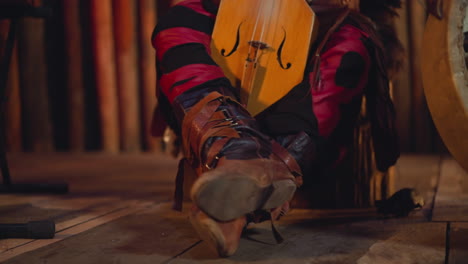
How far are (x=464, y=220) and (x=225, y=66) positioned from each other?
27.3 inches

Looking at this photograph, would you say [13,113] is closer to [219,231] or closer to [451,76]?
[219,231]

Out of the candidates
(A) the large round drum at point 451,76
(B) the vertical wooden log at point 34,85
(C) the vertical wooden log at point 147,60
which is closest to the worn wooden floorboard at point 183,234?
(A) the large round drum at point 451,76

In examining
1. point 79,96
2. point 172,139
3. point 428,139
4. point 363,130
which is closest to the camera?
point 363,130

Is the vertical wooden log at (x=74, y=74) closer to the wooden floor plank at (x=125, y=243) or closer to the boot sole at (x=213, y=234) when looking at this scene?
the wooden floor plank at (x=125, y=243)

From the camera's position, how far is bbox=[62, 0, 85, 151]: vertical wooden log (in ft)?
10.7

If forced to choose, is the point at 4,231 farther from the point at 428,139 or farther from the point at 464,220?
the point at 428,139

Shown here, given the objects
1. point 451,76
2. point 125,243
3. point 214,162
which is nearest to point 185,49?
point 214,162

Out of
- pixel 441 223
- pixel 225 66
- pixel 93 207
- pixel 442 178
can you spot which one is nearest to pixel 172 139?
pixel 93 207

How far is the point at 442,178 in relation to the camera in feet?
7.07

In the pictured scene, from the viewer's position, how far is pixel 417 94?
3.04m

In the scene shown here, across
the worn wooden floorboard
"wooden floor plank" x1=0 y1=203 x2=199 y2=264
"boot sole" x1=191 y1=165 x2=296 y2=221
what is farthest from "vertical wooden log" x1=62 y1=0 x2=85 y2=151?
"boot sole" x1=191 y1=165 x2=296 y2=221

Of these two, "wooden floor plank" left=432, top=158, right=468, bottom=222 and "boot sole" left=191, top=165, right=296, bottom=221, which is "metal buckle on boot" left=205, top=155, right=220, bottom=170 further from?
"wooden floor plank" left=432, top=158, right=468, bottom=222

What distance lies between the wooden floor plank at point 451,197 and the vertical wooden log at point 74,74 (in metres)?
1.93

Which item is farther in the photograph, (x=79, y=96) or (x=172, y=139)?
(x=79, y=96)
